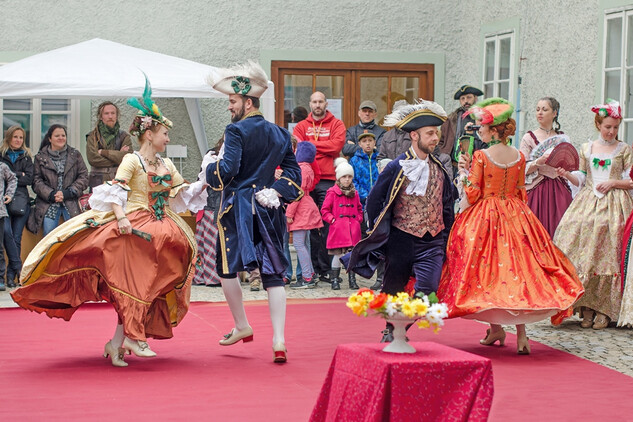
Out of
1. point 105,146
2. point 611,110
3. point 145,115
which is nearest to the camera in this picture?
point 145,115

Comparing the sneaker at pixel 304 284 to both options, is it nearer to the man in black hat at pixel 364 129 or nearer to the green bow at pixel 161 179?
the man in black hat at pixel 364 129

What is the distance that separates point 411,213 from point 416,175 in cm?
27

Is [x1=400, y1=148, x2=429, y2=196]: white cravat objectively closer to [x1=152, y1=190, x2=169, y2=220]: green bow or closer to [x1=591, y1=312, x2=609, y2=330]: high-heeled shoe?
[x1=152, y1=190, x2=169, y2=220]: green bow

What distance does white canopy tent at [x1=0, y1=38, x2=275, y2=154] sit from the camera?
11.3m

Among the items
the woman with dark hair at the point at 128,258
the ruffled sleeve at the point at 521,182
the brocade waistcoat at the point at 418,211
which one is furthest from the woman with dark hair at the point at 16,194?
the ruffled sleeve at the point at 521,182

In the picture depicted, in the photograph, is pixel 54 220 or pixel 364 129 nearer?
pixel 54 220

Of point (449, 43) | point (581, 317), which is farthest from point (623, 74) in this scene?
point (449, 43)

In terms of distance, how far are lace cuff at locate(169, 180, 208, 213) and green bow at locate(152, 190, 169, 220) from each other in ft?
0.70

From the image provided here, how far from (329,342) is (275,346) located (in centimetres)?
109

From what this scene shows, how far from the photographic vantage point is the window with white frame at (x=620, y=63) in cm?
1077

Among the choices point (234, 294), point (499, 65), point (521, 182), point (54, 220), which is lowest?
point (234, 294)

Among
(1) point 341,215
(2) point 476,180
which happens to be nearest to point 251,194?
(2) point 476,180

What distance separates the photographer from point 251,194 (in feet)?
23.5

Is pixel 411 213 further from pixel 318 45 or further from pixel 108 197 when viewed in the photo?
pixel 318 45
